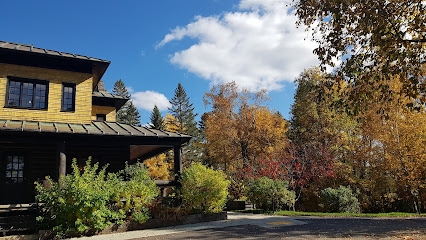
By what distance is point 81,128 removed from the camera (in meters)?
14.0

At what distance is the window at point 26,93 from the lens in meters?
14.2

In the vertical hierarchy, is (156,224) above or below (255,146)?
below

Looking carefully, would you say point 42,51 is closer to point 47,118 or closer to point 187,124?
point 47,118

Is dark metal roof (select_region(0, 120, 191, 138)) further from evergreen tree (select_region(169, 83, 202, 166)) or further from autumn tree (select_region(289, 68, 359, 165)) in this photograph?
evergreen tree (select_region(169, 83, 202, 166))

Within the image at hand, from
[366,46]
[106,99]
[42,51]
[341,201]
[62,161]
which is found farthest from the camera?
[106,99]

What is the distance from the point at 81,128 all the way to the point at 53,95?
2651 millimetres

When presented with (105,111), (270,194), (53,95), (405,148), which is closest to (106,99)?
(105,111)

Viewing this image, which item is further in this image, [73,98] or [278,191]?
[278,191]

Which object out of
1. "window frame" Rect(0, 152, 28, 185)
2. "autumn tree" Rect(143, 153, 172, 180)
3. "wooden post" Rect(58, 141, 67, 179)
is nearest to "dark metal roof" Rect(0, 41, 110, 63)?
"wooden post" Rect(58, 141, 67, 179)

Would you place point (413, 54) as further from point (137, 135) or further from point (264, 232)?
point (137, 135)

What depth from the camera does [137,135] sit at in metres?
14.0

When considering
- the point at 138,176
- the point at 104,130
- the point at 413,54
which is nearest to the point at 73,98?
the point at 104,130

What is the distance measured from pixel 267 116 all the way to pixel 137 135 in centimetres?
2168

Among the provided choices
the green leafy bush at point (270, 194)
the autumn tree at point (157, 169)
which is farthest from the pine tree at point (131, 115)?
the green leafy bush at point (270, 194)
